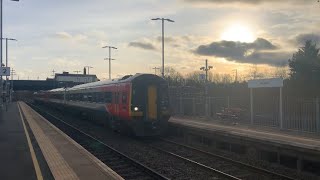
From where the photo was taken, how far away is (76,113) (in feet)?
149

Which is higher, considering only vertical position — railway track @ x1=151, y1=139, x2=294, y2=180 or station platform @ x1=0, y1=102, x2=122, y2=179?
station platform @ x1=0, y1=102, x2=122, y2=179

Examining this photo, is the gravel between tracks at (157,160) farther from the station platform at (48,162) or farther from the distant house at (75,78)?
the distant house at (75,78)

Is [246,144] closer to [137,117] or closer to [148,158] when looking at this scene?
[148,158]

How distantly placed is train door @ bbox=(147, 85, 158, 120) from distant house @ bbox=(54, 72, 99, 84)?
80.6 meters

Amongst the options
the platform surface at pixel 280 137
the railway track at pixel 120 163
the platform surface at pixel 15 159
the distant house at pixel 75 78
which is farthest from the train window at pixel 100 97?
the distant house at pixel 75 78

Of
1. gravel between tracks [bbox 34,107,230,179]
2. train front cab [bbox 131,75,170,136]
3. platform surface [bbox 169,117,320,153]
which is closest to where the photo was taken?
gravel between tracks [bbox 34,107,230,179]

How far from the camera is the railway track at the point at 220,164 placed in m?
13.3

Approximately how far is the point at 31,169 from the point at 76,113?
32.6 m

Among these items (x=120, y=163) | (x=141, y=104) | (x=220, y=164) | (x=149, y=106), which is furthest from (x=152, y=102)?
(x=220, y=164)

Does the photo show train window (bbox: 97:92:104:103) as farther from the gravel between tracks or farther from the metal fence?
the metal fence

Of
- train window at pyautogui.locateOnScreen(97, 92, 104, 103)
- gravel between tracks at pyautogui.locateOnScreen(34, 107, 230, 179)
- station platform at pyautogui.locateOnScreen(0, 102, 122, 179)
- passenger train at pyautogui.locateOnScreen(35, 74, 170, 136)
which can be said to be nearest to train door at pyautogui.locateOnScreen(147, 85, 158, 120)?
passenger train at pyautogui.locateOnScreen(35, 74, 170, 136)

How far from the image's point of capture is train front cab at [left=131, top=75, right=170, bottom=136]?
73.5 ft

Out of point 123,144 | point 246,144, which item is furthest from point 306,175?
point 123,144

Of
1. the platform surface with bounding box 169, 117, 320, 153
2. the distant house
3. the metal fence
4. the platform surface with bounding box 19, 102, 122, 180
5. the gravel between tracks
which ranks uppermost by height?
the distant house
